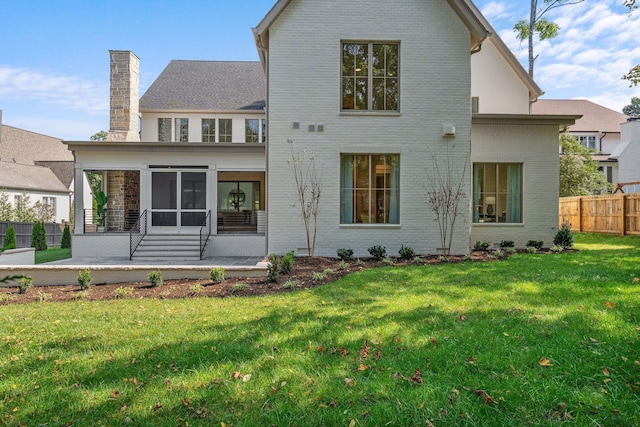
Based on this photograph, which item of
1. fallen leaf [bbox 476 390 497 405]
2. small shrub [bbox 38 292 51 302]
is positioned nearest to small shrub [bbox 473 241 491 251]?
fallen leaf [bbox 476 390 497 405]

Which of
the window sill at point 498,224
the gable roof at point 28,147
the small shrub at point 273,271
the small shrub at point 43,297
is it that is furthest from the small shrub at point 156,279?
the gable roof at point 28,147

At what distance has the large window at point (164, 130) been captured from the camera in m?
18.9

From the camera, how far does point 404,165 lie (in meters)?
10.6

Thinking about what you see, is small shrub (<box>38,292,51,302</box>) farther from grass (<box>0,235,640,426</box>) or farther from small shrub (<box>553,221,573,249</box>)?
small shrub (<box>553,221,573,249</box>)

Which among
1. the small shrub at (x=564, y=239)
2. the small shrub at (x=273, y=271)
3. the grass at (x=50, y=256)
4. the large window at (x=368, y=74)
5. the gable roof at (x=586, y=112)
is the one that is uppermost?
the gable roof at (x=586, y=112)

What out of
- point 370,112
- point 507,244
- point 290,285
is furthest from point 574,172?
point 290,285

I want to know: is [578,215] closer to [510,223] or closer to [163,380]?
[510,223]

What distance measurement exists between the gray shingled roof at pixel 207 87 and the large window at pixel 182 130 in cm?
67

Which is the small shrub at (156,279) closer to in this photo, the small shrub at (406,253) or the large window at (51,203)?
the small shrub at (406,253)

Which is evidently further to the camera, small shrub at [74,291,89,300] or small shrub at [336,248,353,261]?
small shrub at [336,248,353,261]

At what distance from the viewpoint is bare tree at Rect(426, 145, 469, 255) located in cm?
1058

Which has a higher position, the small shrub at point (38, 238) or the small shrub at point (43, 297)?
the small shrub at point (38, 238)

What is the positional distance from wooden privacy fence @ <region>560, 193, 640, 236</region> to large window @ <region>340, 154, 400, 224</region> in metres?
11.6

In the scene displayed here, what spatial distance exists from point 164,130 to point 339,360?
18.3 m
